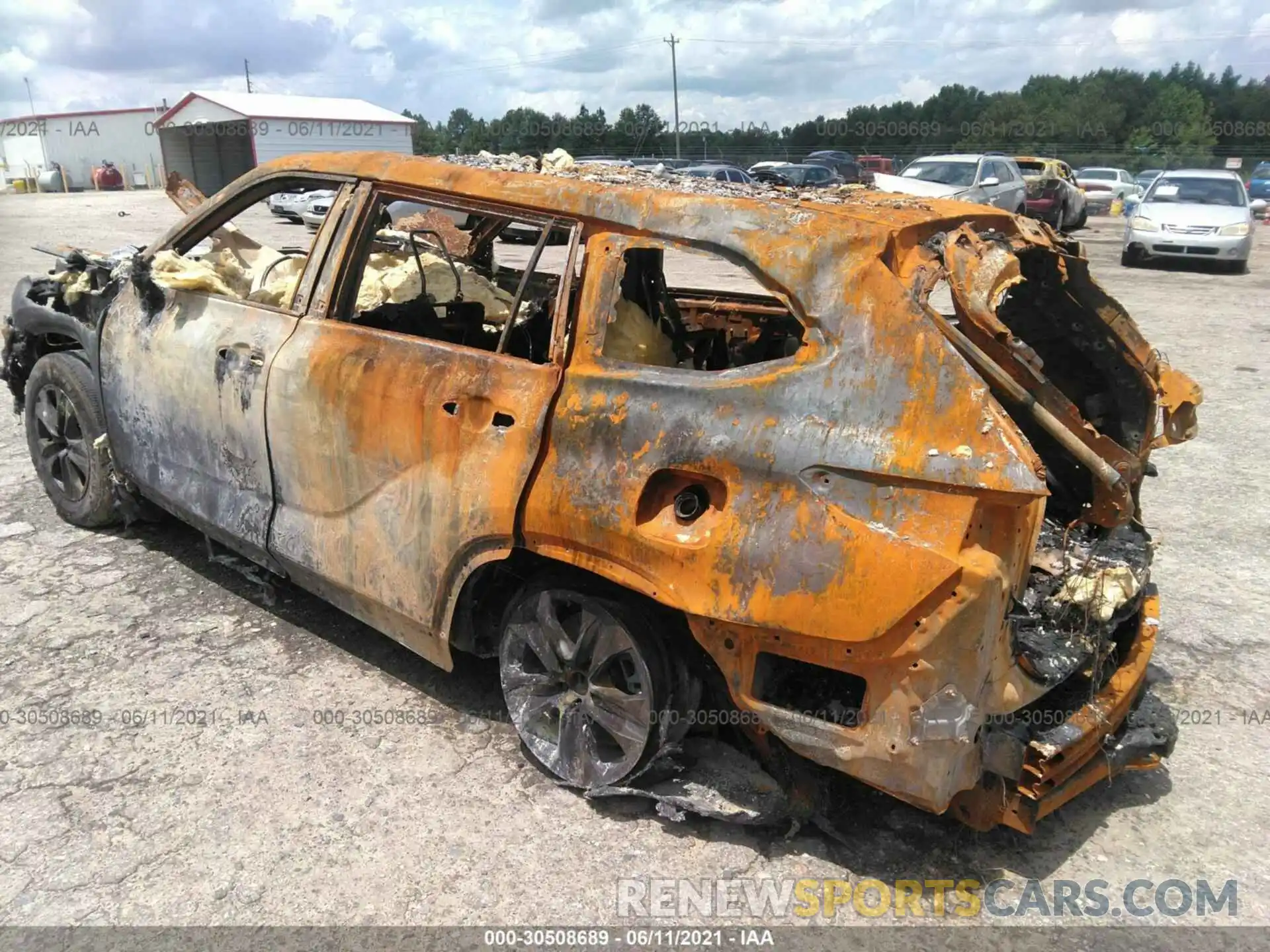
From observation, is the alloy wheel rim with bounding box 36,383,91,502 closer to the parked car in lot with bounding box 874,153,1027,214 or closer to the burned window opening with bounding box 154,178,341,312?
the burned window opening with bounding box 154,178,341,312

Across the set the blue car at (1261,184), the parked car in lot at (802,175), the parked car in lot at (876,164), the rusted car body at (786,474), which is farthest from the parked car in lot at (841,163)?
the rusted car body at (786,474)

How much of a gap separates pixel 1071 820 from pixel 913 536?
4.34 ft

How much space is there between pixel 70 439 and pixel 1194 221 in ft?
54.6

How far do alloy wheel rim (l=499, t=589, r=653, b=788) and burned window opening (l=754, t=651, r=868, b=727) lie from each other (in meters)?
0.35

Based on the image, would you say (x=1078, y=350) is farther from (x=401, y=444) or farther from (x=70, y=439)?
(x=70, y=439)

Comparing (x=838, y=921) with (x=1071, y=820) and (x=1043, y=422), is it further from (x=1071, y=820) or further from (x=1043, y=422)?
(x=1043, y=422)

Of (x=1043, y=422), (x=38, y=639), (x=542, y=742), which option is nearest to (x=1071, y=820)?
(x=1043, y=422)

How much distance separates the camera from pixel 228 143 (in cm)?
4278

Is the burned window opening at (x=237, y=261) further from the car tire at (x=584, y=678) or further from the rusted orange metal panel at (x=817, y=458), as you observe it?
the car tire at (x=584, y=678)

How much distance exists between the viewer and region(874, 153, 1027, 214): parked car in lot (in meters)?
16.2

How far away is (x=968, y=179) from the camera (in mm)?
16547

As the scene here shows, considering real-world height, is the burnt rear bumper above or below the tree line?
below

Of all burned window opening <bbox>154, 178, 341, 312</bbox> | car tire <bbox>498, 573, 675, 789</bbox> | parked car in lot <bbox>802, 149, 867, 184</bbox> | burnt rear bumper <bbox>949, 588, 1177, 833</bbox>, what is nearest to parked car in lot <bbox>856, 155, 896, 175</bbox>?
parked car in lot <bbox>802, 149, 867, 184</bbox>

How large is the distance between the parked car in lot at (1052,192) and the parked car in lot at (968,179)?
1483 millimetres
